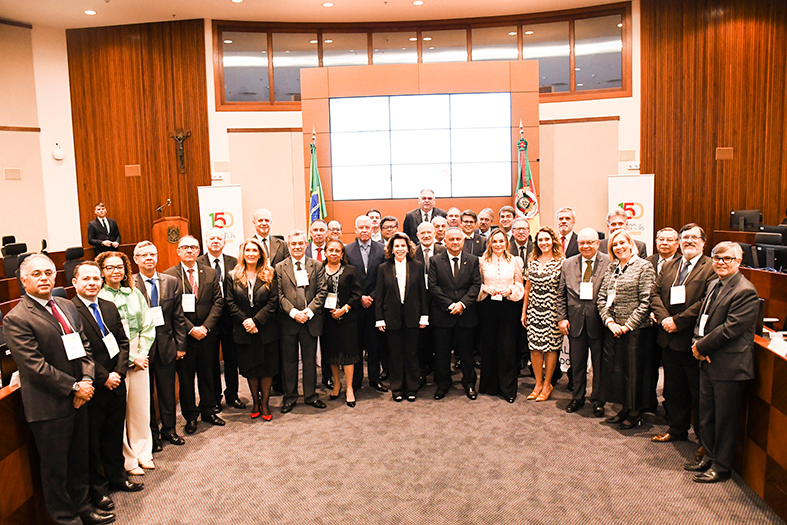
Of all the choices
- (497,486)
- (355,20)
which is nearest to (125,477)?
(497,486)

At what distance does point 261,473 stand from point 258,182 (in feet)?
23.2

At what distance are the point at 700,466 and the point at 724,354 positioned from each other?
770mm

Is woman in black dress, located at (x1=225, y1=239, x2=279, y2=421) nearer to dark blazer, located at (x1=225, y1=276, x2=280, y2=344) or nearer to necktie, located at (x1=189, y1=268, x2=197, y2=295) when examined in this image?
dark blazer, located at (x1=225, y1=276, x2=280, y2=344)

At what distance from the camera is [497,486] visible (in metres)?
3.19

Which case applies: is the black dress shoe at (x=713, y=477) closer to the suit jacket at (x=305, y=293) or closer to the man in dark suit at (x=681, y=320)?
the man in dark suit at (x=681, y=320)

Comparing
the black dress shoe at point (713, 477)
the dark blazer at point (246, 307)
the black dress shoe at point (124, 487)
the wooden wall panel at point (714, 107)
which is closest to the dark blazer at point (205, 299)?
the dark blazer at point (246, 307)

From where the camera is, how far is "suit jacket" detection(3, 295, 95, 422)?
8.47ft

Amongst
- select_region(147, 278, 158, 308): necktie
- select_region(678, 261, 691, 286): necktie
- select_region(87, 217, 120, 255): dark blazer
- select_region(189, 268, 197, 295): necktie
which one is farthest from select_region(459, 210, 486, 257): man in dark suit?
select_region(87, 217, 120, 255): dark blazer

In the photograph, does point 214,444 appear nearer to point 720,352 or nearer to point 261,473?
point 261,473

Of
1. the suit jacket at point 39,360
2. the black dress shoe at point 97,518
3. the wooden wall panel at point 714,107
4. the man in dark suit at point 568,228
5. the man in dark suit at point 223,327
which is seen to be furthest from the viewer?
the wooden wall panel at point 714,107

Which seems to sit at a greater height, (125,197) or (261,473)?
(125,197)

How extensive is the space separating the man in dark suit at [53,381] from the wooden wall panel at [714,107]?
9.06 metres

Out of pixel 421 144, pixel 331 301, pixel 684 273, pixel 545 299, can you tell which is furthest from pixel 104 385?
pixel 421 144

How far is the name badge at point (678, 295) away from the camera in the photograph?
3562 millimetres
